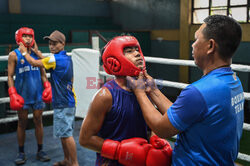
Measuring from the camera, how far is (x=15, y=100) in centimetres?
275

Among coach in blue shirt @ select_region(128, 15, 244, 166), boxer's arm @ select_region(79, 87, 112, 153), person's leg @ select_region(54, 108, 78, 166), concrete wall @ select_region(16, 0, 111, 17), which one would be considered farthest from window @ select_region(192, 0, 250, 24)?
boxer's arm @ select_region(79, 87, 112, 153)

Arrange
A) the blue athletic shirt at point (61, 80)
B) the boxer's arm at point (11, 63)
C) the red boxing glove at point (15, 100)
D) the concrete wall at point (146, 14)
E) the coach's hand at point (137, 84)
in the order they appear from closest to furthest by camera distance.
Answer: the coach's hand at point (137, 84) → the blue athletic shirt at point (61, 80) → the red boxing glove at point (15, 100) → the boxer's arm at point (11, 63) → the concrete wall at point (146, 14)

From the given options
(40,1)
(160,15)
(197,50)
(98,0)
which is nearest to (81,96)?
(197,50)

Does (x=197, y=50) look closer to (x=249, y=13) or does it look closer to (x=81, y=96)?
(x=81, y=96)

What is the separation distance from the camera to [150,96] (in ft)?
4.42

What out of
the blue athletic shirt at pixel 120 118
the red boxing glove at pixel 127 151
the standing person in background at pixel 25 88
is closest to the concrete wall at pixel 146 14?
the standing person in background at pixel 25 88

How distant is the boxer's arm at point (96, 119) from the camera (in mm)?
1235

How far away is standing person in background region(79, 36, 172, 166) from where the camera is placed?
120cm

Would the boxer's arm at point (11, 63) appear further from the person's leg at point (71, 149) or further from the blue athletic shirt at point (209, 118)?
the blue athletic shirt at point (209, 118)

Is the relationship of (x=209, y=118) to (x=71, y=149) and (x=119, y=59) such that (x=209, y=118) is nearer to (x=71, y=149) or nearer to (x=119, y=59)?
(x=119, y=59)

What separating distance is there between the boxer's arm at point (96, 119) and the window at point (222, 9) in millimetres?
7343

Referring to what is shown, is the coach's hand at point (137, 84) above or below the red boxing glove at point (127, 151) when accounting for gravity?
above

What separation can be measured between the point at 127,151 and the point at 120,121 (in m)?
0.15

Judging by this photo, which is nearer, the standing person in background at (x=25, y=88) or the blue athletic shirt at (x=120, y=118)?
the blue athletic shirt at (x=120, y=118)
